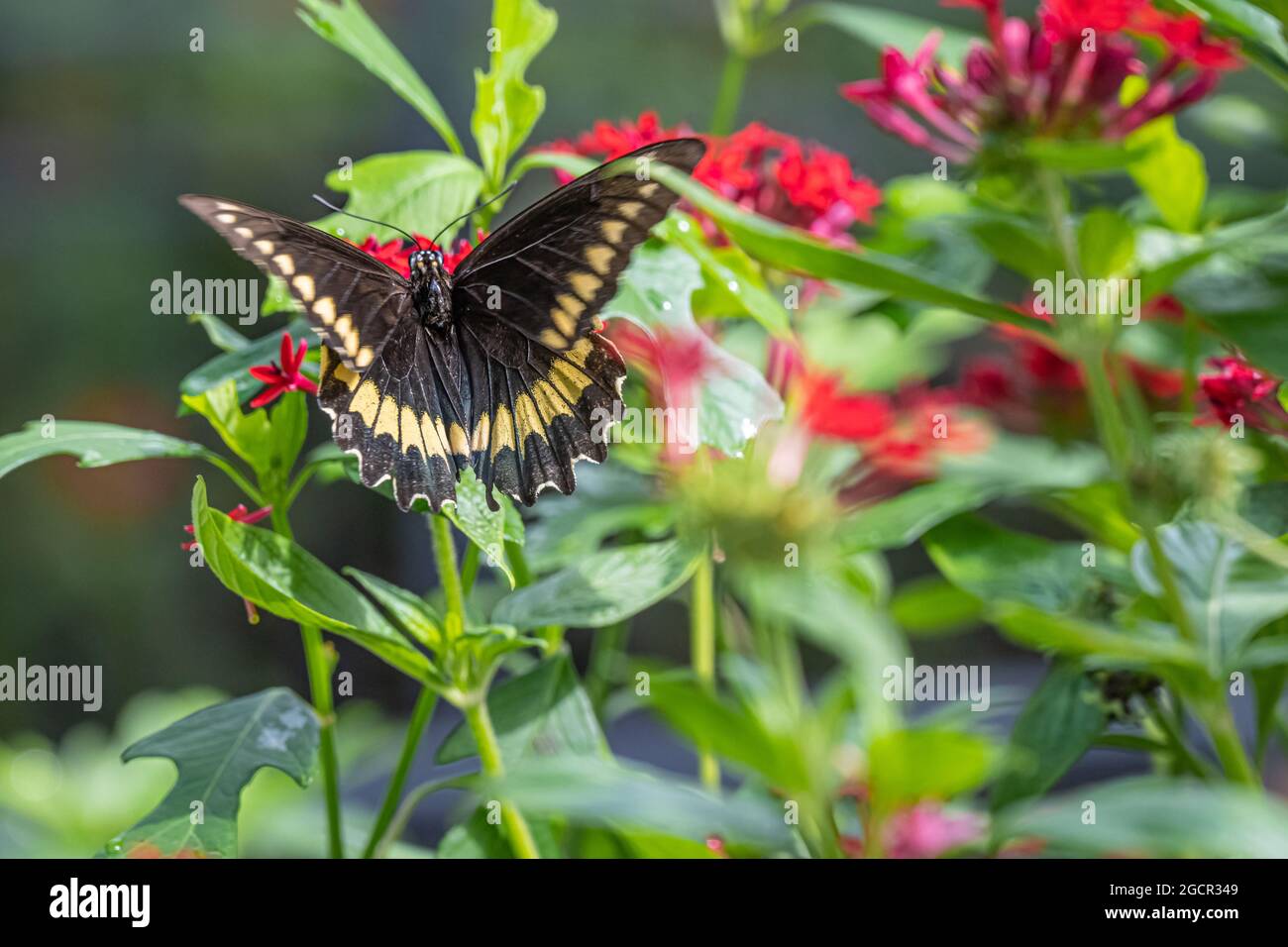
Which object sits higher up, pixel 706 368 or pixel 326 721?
pixel 706 368

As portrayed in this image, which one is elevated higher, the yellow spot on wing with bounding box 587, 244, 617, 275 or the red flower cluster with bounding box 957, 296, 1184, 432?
the yellow spot on wing with bounding box 587, 244, 617, 275

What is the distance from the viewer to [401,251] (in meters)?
0.64

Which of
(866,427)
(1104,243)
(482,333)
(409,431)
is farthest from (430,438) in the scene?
(1104,243)

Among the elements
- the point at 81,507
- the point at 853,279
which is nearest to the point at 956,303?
the point at 853,279

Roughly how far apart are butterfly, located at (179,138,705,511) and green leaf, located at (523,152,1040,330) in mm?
37

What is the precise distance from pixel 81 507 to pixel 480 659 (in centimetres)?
199

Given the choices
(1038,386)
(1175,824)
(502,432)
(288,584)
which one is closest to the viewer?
(1175,824)

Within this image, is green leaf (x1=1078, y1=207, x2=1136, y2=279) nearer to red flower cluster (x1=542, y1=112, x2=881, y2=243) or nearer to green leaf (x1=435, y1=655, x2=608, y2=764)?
red flower cluster (x1=542, y1=112, x2=881, y2=243)

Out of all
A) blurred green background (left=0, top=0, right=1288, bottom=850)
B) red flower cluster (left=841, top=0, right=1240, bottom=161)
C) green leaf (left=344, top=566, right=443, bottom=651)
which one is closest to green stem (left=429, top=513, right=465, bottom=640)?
green leaf (left=344, top=566, right=443, bottom=651)

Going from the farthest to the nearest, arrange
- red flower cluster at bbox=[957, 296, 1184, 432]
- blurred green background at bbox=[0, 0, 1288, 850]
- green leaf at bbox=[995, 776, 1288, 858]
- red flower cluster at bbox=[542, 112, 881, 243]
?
blurred green background at bbox=[0, 0, 1288, 850]
red flower cluster at bbox=[957, 296, 1184, 432]
red flower cluster at bbox=[542, 112, 881, 243]
green leaf at bbox=[995, 776, 1288, 858]

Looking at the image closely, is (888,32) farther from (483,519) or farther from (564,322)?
(483,519)

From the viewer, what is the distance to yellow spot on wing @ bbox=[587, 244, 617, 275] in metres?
0.59

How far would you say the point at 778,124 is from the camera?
2.17 metres

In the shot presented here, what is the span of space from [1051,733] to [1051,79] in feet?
1.04
